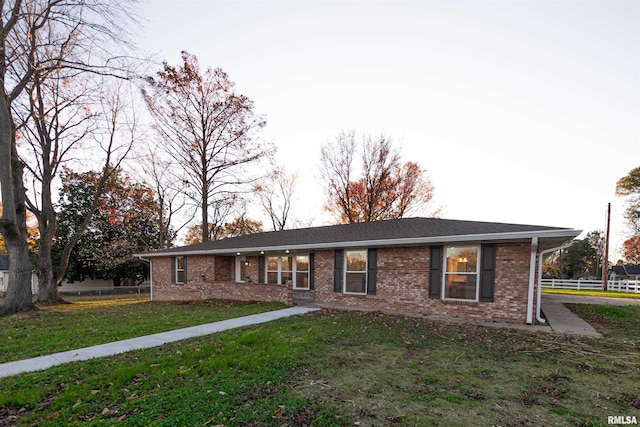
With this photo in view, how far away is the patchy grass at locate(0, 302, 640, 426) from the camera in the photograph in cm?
312

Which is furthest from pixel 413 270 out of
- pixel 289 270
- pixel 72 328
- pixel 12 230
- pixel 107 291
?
pixel 107 291

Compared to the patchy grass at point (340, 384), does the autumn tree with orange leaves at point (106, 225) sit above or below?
above

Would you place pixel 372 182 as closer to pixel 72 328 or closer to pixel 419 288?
pixel 419 288

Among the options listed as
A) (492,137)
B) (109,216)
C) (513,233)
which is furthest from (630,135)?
(109,216)

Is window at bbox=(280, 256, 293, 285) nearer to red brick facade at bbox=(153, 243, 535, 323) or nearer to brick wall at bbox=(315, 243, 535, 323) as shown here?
red brick facade at bbox=(153, 243, 535, 323)

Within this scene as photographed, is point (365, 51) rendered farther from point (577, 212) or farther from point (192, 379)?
point (577, 212)

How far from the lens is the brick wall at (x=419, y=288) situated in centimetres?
803

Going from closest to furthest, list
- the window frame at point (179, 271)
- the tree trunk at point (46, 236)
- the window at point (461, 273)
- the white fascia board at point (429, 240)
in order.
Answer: the white fascia board at point (429, 240) → the window at point (461, 273) → the tree trunk at point (46, 236) → the window frame at point (179, 271)

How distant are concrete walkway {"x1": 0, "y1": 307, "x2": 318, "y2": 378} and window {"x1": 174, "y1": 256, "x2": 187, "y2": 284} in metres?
8.52

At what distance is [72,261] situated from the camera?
2505cm

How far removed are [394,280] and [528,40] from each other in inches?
360

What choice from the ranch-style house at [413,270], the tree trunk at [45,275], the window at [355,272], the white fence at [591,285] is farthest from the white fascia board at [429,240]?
the white fence at [591,285]

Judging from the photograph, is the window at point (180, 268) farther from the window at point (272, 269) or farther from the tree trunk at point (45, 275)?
the tree trunk at point (45, 275)

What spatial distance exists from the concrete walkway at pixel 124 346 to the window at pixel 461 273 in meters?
5.17
